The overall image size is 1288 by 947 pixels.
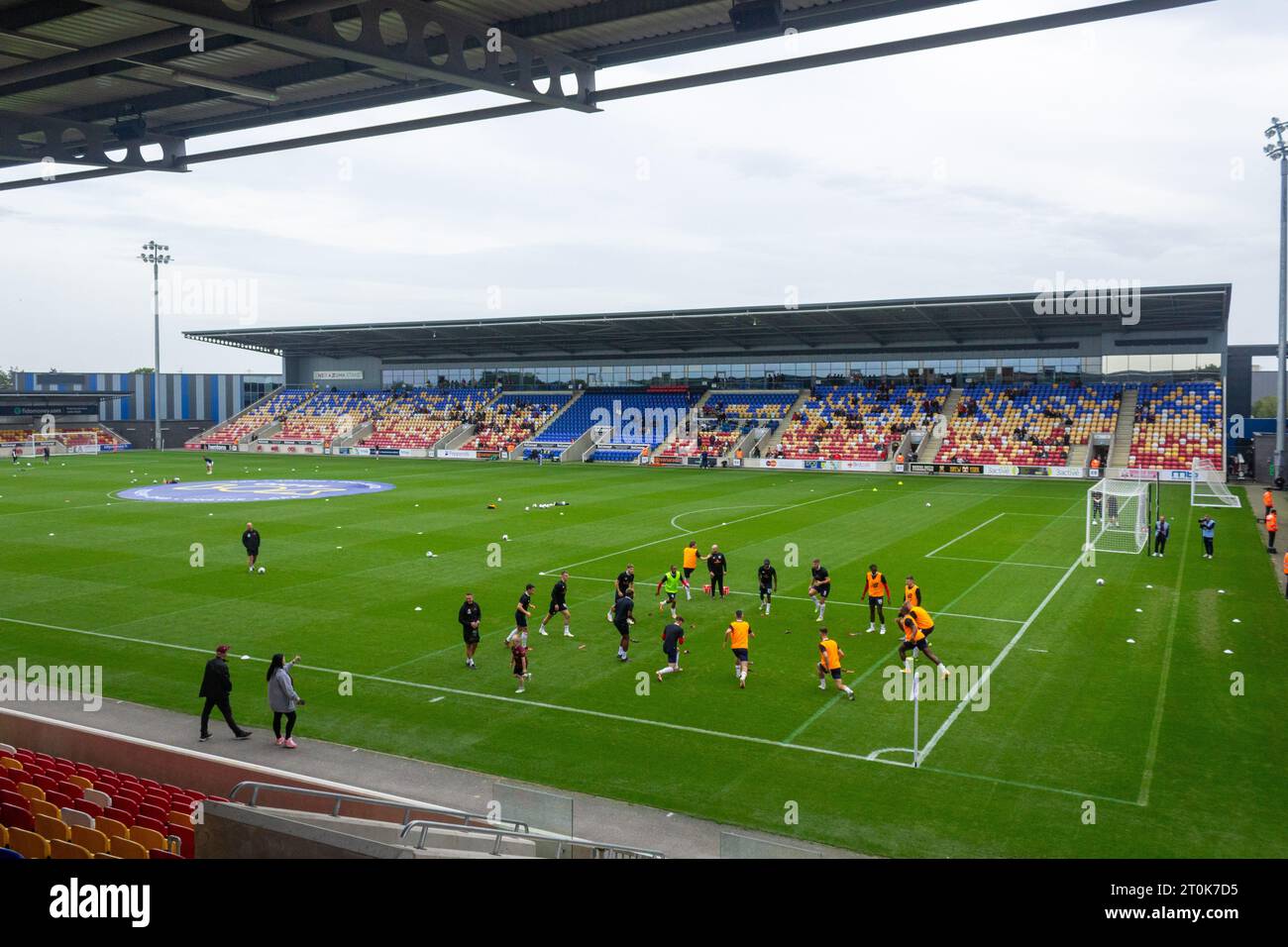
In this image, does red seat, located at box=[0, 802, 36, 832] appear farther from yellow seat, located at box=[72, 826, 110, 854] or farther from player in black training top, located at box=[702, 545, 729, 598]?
player in black training top, located at box=[702, 545, 729, 598]

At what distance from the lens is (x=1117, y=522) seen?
114 feet

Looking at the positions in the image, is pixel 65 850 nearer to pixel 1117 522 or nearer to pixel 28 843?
pixel 28 843

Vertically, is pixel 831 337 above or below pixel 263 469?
above

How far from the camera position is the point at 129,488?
50000 mm

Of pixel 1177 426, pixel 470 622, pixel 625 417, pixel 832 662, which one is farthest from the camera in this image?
pixel 625 417

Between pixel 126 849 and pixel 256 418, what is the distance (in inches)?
3789

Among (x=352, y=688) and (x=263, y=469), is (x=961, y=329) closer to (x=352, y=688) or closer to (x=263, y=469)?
(x=263, y=469)

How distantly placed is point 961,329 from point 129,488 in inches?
2100

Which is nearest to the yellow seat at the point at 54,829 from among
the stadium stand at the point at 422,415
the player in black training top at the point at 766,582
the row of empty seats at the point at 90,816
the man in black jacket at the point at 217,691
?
the row of empty seats at the point at 90,816

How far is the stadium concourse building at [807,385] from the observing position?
5978 centimetres

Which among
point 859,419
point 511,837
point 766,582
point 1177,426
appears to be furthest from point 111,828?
point 859,419

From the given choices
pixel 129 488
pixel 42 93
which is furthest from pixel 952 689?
pixel 129 488

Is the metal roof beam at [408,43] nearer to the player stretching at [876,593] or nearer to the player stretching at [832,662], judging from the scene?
the player stretching at [832,662]

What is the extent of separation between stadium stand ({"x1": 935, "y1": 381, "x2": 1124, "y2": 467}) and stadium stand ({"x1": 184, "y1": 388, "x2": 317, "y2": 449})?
65.3 metres
